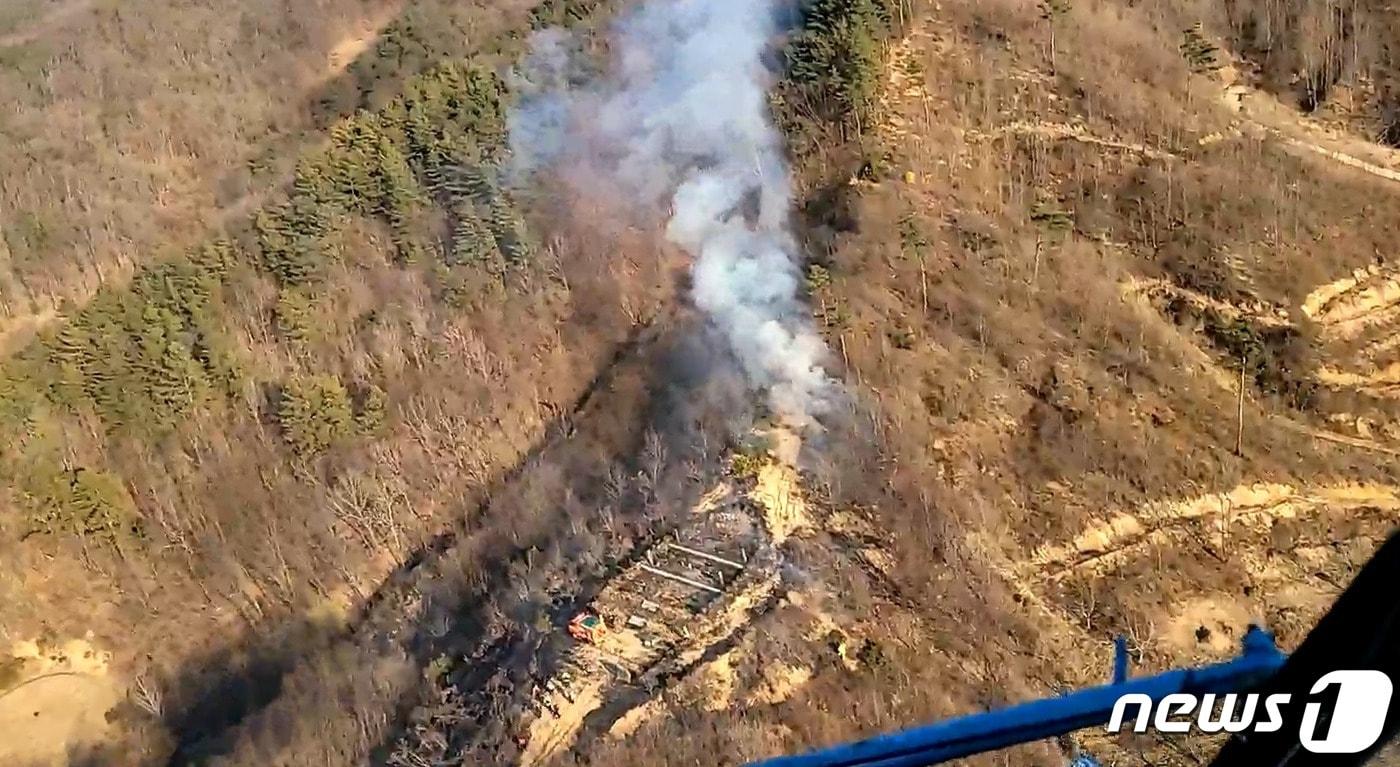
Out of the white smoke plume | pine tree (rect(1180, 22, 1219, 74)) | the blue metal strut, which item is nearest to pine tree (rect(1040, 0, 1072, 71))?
pine tree (rect(1180, 22, 1219, 74))

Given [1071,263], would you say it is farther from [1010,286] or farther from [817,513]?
[817,513]

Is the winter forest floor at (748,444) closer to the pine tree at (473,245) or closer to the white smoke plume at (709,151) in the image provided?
the pine tree at (473,245)

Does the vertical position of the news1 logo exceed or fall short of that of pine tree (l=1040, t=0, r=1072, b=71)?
it exceeds it

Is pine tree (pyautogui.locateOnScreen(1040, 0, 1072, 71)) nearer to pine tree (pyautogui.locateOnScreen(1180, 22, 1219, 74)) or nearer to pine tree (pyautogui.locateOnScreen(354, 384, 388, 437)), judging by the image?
pine tree (pyautogui.locateOnScreen(1180, 22, 1219, 74))

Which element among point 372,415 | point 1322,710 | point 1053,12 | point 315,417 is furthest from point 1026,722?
point 1053,12

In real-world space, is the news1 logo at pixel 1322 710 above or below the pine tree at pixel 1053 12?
above

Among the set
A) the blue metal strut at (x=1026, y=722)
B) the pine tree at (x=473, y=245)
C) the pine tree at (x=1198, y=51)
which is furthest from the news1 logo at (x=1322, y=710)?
the pine tree at (x=1198, y=51)
